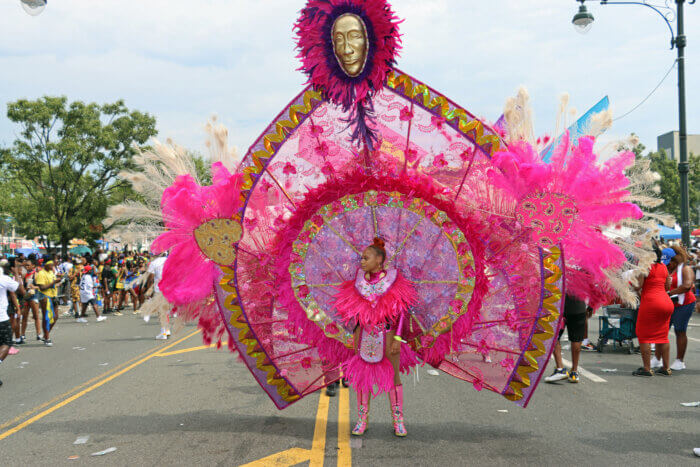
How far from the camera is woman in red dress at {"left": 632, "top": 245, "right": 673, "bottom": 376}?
837 centimetres

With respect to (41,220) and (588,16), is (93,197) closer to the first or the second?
(41,220)

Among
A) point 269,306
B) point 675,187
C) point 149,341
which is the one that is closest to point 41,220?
point 149,341

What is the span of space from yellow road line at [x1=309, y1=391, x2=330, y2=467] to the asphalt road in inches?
0.5

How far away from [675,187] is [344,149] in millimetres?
42648

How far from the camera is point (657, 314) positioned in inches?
329

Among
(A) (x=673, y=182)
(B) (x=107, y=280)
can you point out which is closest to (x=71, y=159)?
(B) (x=107, y=280)

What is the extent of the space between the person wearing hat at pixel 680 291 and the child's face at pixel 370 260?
5.61m

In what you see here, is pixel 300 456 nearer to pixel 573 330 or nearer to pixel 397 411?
pixel 397 411

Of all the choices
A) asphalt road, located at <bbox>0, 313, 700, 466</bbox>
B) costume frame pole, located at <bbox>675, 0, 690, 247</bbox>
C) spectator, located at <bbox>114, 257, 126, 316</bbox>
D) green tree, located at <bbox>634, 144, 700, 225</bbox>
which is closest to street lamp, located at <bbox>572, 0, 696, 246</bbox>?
costume frame pole, located at <bbox>675, 0, 690, 247</bbox>

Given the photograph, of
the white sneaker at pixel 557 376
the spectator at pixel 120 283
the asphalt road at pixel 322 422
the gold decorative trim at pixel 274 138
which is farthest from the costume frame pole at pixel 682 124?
the spectator at pixel 120 283

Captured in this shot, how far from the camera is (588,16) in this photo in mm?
14219

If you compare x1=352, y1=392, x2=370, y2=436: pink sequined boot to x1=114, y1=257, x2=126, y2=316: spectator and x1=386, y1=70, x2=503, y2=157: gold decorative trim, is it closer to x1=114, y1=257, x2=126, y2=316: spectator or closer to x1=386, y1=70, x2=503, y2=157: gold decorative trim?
x1=386, y1=70, x2=503, y2=157: gold decorative trim

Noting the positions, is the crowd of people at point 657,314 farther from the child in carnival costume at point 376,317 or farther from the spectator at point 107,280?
the spectator at point 107,280

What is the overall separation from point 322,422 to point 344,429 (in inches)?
14.3
